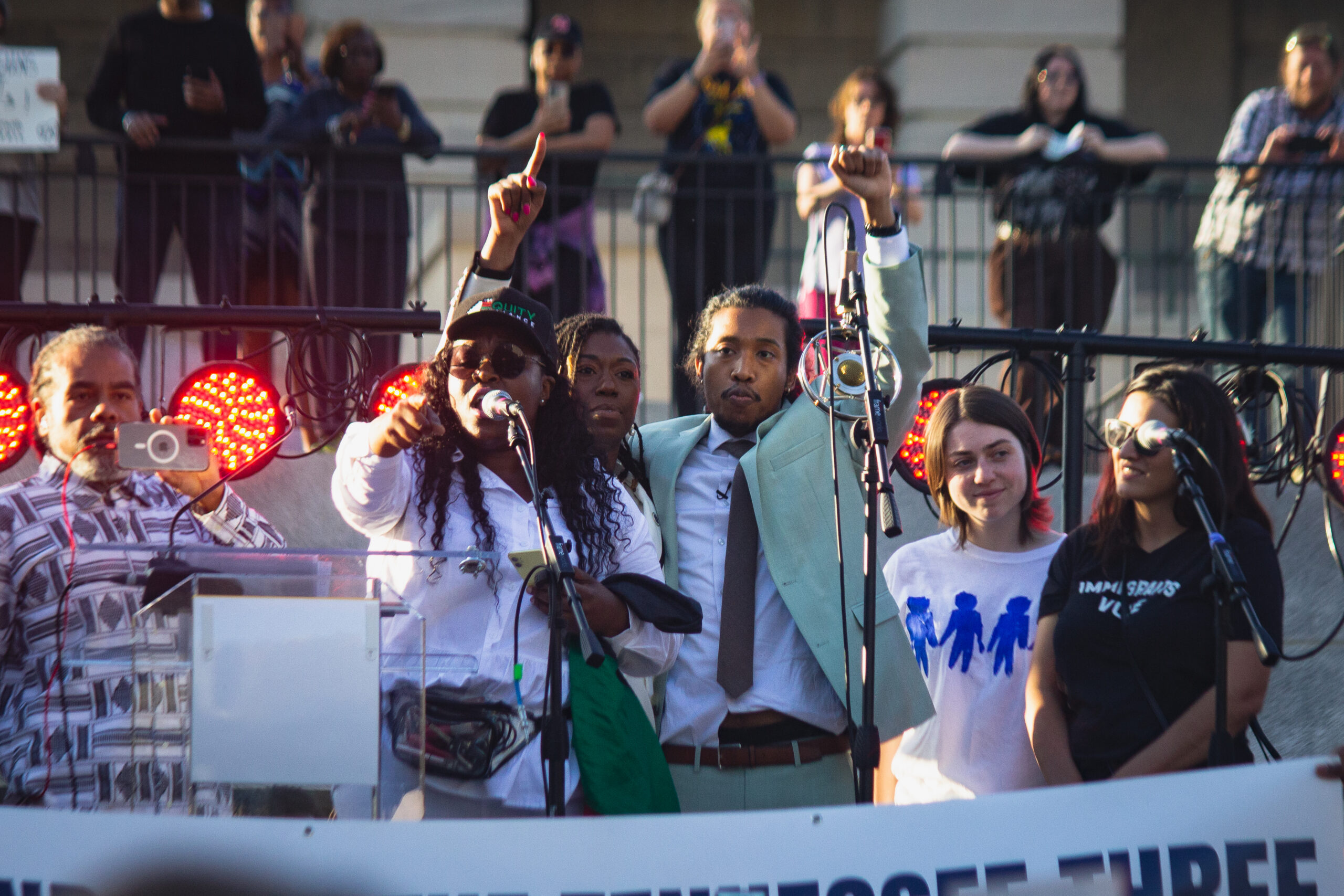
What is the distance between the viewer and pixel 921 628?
13.0 feet

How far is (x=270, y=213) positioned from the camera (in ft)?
21.3

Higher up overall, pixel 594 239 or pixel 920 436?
pixel 594 239

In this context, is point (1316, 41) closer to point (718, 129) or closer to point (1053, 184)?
point (1053, 184)

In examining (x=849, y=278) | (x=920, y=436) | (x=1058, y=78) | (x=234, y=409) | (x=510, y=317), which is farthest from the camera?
(x=1058, y=78)

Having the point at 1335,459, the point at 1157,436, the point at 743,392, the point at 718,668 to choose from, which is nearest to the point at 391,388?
the point at 743,392

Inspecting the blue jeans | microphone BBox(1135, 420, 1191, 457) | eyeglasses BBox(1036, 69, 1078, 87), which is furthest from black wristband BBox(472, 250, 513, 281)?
the blue jeans

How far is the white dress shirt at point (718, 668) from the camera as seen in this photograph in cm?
357

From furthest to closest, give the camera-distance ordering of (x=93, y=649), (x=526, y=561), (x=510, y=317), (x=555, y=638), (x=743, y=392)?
(x=743, y=392) → (x=510, y=317) → (x=526, y=561) → (x=555, y=638) → (x=93, y=649)

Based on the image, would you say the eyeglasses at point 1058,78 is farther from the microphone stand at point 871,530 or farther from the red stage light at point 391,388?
the microphone stand at point 871,530

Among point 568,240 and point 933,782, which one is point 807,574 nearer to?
point 933,782

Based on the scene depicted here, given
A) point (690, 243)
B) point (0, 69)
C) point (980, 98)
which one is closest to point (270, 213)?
point (0, 69)

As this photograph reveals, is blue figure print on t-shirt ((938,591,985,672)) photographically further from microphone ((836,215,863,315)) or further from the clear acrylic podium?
the clear acrylic podium

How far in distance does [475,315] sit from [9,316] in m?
2.57

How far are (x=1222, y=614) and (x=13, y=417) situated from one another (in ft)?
12.1
